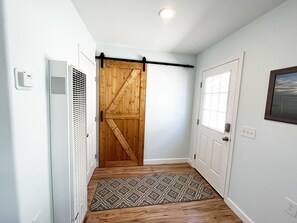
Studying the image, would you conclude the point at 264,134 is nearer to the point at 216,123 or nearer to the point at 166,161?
the point at 216,123

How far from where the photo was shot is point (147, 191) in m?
2.19

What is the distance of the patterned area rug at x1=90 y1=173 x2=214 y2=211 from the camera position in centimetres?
193

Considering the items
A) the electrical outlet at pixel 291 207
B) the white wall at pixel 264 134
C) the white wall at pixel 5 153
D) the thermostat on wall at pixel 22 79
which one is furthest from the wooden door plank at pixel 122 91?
the electrical outlet at pixel 291 207

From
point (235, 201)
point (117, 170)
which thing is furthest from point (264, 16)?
point (117, 170)

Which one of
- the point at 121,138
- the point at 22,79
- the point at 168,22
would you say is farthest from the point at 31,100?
the point at 121,138

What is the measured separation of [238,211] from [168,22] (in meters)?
2.60

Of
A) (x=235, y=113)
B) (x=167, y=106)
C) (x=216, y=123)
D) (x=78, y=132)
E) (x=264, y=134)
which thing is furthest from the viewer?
(x=167, y=106)

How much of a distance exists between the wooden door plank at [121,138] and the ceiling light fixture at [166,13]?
1951 mm

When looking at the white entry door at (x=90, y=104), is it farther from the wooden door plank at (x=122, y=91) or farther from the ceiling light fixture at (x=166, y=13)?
the ceiling light fixture at (x=166, y=13)

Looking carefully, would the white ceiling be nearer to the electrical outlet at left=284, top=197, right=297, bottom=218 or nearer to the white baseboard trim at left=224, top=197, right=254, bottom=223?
the electrical outlet at left=284, top=197, right=297, bottom=218

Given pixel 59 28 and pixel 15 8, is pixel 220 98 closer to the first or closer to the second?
pixel 59 28

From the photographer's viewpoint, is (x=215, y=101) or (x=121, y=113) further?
(x=121, y=113)

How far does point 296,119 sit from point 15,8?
2.18m

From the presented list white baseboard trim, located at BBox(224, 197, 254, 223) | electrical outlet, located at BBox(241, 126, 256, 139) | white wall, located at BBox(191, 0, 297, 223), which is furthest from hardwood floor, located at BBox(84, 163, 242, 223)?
electrical outlet, located at BBox(241, 126, 256, 139)
